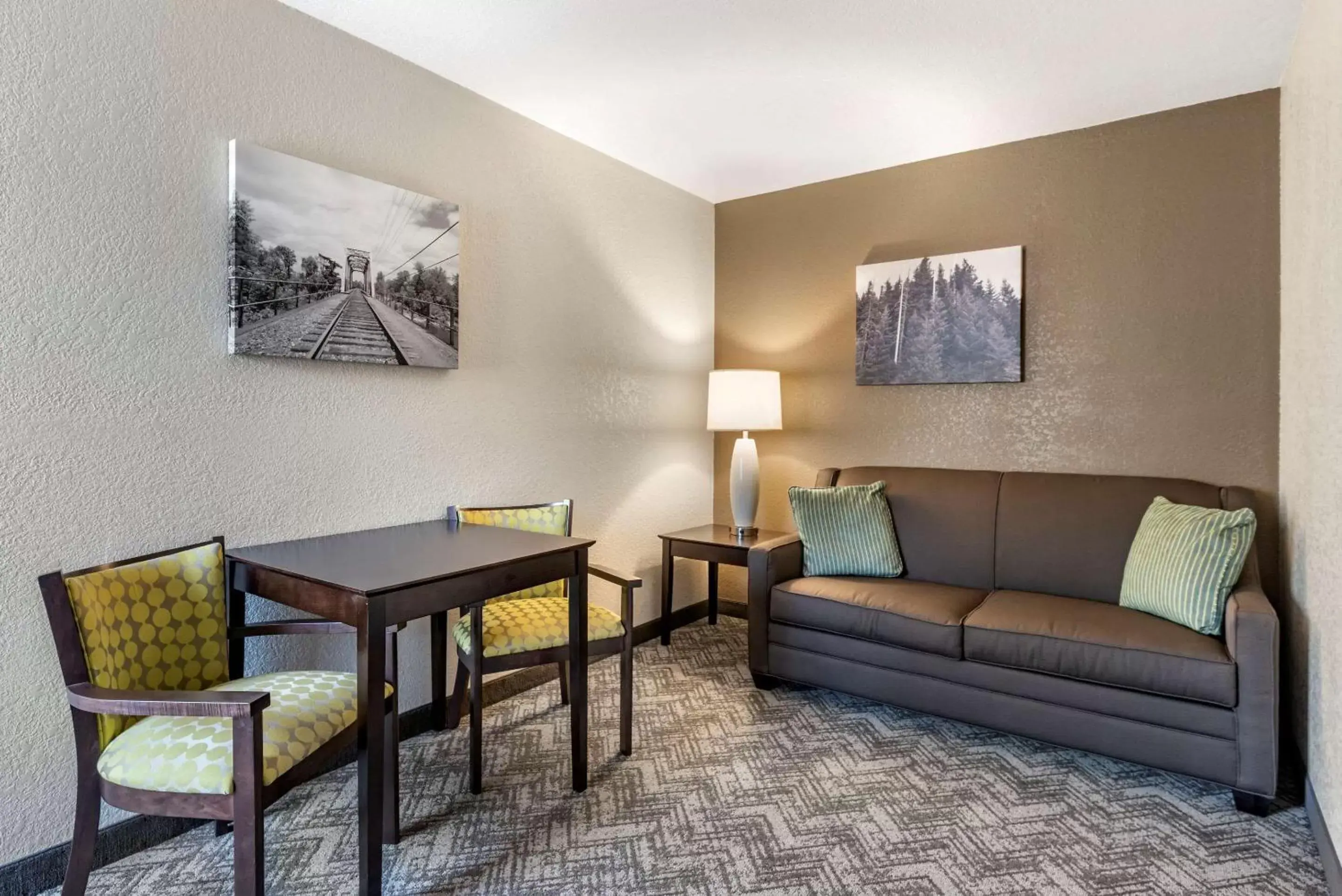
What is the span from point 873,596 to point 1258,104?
2.41m

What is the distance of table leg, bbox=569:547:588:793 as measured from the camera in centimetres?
223

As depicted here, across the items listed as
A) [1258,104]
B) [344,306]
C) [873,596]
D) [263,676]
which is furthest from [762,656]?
[1258,104]

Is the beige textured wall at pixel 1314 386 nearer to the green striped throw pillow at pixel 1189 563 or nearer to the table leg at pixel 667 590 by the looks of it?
the green striped throw pillow at pixel 1189 563

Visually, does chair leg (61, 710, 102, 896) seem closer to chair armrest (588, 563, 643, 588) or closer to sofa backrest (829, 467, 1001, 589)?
chair armrest (588, 563, 643, 588)

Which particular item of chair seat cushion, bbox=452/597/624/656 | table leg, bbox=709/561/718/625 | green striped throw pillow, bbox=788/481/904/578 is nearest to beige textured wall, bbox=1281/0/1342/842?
green striped throw pillow, bbox=788/481/904/578

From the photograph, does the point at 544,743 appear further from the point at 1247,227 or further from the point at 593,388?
the point at 1247,227

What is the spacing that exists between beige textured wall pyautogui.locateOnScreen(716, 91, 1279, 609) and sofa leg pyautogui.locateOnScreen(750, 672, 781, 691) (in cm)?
111

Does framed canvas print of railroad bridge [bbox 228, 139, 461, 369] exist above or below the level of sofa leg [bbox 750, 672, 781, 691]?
above

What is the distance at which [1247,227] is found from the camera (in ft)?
9.12

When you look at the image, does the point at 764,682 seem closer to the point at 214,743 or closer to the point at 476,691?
the point at 476,691

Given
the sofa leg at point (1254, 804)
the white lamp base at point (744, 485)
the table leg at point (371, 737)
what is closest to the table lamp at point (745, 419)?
the white lamp base at point (744, 485)

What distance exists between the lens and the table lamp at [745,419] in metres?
3.62

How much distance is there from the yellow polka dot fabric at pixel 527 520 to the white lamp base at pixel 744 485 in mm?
1104

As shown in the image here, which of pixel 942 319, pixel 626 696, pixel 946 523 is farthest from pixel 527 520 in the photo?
pixel 942 319
